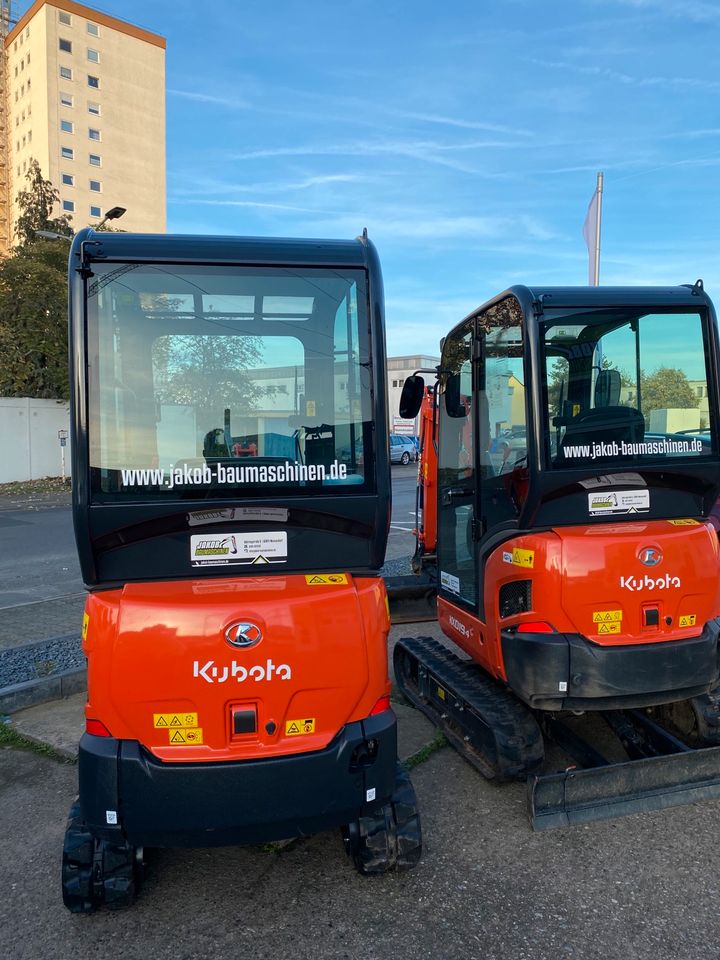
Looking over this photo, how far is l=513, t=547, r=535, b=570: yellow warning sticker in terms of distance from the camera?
3857 millimetres

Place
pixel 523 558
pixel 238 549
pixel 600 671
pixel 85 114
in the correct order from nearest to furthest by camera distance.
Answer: pixel 238 549
pixel 600 671
pixel 523 558
pixel 85 114

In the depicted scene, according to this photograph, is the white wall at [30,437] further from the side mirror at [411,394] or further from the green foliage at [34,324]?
the side mirror at [411,394]

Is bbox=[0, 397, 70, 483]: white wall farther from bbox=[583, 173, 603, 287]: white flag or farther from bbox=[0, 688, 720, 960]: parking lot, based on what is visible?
bbox=[0, 688, 720, 960]: parking lot

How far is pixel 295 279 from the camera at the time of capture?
10.2 feet

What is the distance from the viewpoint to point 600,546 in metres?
3.80

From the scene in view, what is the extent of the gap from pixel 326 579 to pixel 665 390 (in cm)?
230

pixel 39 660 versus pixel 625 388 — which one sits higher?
pixel 625 388

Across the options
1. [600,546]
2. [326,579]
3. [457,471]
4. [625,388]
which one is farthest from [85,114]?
[326,579]

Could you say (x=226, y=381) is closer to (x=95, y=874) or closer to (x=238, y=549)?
(x=238, y=549)

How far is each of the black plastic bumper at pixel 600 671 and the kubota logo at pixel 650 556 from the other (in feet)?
1.36

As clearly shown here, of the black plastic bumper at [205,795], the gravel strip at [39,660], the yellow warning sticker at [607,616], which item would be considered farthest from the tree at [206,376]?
the gravel strip at [39,660]

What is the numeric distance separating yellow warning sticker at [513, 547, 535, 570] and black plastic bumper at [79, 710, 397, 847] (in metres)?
1.46

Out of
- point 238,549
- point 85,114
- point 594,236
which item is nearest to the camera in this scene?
point 238,549

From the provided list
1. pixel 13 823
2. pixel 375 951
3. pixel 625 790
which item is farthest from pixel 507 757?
pixel 13 823
